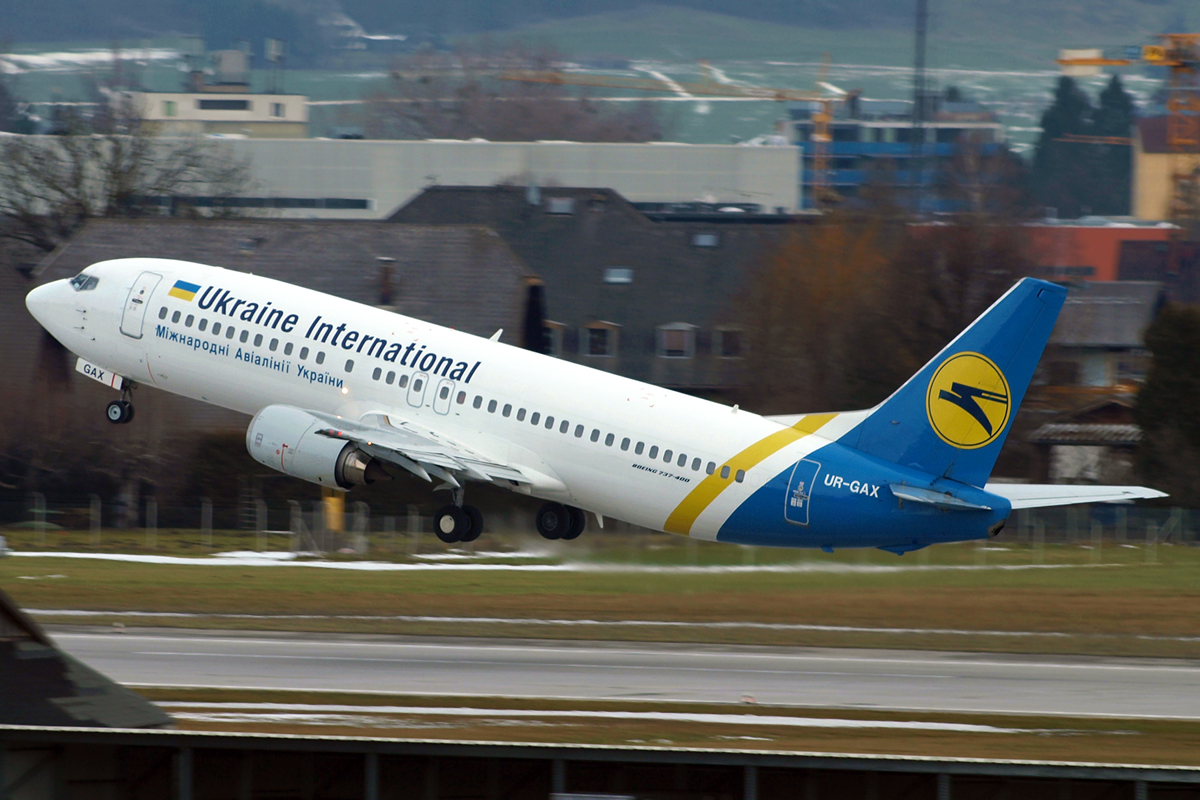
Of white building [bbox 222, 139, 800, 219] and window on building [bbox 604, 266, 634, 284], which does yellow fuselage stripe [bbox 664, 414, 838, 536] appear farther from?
white building [bbox 222, 139, 800, 219]

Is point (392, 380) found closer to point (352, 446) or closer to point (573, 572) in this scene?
point (352, 446)

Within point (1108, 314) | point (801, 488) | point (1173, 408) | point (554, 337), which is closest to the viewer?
point (801, 488)

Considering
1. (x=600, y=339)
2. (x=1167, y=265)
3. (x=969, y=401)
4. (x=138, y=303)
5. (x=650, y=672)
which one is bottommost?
(x=650, y=672)

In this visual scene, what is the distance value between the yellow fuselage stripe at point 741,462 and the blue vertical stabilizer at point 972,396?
5.21ft

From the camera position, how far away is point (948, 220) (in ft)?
279

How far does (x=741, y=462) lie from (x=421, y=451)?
7.99m

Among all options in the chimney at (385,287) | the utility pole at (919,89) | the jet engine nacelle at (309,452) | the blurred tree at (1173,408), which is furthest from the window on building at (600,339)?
the utility pole at (919,89)

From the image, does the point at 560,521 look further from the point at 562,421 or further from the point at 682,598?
the point at 682,598

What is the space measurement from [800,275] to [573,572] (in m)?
35.3

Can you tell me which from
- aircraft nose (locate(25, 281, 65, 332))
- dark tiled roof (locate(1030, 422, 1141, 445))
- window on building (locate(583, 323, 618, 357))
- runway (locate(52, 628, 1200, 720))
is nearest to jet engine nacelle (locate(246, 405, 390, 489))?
runway (locate(52, 628, 1200, 720))

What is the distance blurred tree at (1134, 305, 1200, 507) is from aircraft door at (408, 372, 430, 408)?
35859mm

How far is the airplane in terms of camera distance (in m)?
37.2

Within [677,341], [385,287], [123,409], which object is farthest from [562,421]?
[677,341]

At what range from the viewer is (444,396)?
139 ft
